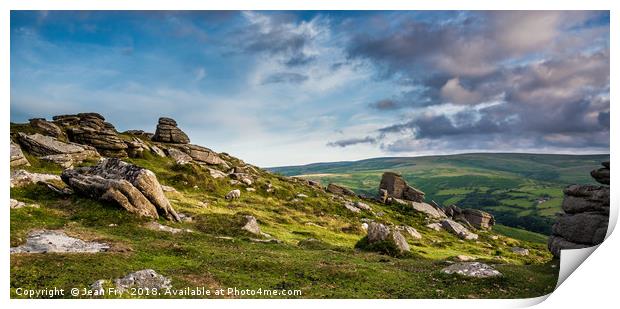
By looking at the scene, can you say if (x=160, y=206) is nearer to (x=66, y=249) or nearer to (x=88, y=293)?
(x=66, y=249)

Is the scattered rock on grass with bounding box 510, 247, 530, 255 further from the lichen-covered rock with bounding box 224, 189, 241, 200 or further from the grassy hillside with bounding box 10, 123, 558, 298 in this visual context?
the lichen-covered rock with bounding box 224, 189, 241, 200

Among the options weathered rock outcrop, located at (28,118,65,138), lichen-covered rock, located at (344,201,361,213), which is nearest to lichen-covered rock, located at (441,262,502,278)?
lichen-covered rock, located at (344,201,361,213)

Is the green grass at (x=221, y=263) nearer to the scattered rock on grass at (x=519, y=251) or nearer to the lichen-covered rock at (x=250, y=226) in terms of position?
the lichen-covered rock at (x=250, y=226)

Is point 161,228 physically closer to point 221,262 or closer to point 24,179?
point 221,262

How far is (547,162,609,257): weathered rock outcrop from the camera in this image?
35688 mm

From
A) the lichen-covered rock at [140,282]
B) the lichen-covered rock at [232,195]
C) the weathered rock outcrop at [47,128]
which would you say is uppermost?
the weathered rock outcrop at [47,128]

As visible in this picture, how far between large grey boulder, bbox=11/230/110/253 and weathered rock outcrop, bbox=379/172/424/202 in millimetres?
103156

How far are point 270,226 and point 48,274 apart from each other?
99.9 feet

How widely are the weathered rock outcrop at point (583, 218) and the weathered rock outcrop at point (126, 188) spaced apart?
37951 millimetres

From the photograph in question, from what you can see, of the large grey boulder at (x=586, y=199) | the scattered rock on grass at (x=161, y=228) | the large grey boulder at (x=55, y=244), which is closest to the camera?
the large grey boulder at (x=55, y=244)

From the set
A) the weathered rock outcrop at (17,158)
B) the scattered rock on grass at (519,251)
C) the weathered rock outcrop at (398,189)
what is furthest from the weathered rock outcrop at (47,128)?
the scattered rock on grass at (519,251)

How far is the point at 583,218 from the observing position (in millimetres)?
36562

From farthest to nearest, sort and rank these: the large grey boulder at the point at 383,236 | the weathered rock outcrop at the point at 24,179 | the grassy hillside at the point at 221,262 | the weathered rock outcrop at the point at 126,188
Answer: the large grey boulder at the point at 383,236 < the weathered rock outcrop at the point at 24,179 < the weathered rock outcrop at the point at 126,188 < the grassy hillside at the point at 221,262

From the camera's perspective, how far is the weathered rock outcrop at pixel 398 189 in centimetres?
12512
